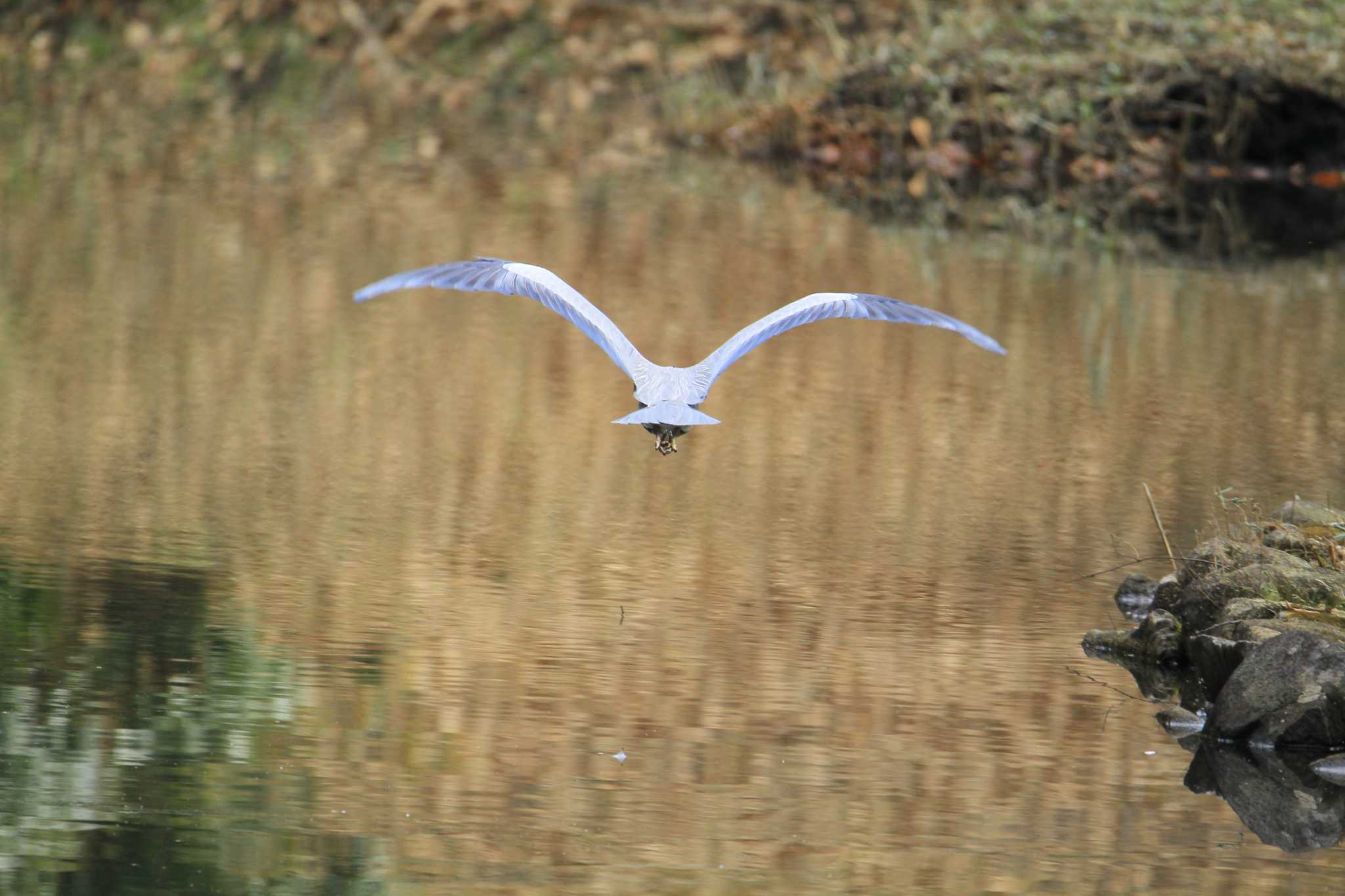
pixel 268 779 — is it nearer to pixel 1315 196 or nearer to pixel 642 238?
pixel 642 238

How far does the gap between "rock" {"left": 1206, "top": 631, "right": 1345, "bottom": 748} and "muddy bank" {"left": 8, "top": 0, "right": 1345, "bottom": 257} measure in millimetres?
10679

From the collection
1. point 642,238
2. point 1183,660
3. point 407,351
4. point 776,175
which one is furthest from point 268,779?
point 776,175

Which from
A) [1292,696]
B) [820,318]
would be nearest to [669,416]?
[820,318]

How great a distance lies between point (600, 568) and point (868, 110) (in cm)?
1460

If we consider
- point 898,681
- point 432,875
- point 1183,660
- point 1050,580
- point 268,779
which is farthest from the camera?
point 1050,580

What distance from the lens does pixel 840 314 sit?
7086 mm

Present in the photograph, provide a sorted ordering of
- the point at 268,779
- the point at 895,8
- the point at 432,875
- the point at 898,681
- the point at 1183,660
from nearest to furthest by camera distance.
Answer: the point at 432,875 → the point at 268,779 → the point at 898,681 → the point at 1183,660 → the point at 895,8

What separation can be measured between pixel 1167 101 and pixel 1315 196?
178cm

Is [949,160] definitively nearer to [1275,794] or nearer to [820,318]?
[820,318]

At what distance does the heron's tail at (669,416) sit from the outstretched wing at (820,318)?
0.12m

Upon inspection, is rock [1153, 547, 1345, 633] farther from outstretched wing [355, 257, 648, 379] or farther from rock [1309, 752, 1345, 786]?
outstretched wing [355, 257, 648, 379]

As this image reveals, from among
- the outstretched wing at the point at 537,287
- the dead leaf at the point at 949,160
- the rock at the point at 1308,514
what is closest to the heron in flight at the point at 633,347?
the outstretched wing at the point at 537,287

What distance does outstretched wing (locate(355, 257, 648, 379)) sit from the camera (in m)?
7.12

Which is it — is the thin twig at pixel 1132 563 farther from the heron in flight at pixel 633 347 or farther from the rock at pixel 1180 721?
the heron in flight at pixel 633 347
